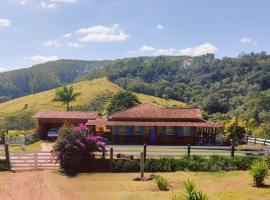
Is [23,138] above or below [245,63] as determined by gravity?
below

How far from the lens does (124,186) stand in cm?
2283

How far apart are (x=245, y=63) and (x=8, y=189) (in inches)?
6828

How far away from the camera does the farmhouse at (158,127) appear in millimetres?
40750

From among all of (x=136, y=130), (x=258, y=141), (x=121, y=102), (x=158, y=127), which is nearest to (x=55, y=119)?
(x=136, y=130)

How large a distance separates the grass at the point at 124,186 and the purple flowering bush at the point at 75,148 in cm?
131

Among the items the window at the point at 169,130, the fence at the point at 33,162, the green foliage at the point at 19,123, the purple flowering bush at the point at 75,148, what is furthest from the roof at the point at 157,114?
the green foliage at the point at 19,123

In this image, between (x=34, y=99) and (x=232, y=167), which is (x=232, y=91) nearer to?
(x=34, y=99)

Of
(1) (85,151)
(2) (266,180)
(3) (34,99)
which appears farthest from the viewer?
(3) (34,99)

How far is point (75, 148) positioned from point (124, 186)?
18.0ft

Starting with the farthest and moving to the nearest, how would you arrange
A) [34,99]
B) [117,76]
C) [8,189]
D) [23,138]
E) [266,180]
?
[117,76]
[34,99]
[23,138]
[266,180]
[8,189]

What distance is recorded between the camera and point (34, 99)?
13488cm

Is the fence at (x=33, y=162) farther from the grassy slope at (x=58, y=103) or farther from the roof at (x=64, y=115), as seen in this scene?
the grassy slope at (x=58, y=103)

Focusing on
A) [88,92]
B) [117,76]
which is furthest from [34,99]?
[117,76]

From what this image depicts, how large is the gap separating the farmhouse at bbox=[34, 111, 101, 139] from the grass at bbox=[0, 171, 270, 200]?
22904mm
